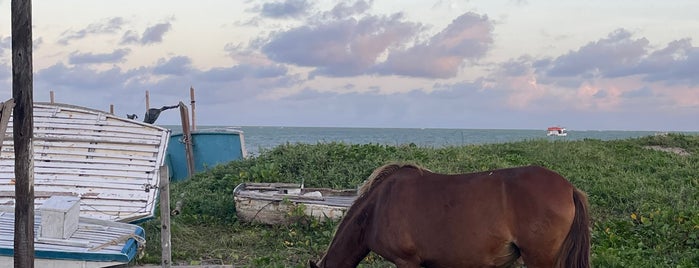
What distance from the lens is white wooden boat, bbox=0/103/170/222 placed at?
9.85 m

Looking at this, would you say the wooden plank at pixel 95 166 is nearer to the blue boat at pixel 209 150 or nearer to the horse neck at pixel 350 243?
the horse neck at pixel 350 243

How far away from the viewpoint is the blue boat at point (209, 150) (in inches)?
651

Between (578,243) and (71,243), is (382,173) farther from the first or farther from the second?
(71,243)

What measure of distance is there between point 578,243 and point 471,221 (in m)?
0.85

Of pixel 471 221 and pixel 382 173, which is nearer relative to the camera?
pixel 471 221

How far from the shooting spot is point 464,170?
40.5 ft

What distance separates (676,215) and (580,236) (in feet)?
14.0

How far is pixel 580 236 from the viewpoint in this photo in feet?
18.2

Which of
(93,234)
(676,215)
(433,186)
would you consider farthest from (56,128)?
(676,215)

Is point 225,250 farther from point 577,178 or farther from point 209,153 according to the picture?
point 209,153

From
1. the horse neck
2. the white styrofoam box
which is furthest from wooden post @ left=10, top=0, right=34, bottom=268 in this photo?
the horse neck

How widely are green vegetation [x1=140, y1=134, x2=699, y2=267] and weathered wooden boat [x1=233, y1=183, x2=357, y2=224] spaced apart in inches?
5.2

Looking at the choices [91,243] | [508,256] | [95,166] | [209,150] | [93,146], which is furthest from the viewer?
[209,150]

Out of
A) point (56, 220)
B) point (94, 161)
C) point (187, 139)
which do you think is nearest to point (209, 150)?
point (187, 139)
